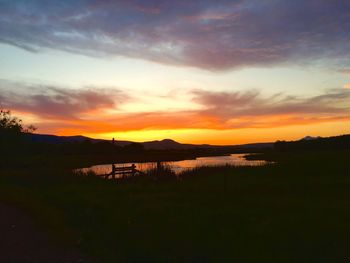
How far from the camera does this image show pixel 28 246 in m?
9.95

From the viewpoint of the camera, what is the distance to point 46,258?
8.68m

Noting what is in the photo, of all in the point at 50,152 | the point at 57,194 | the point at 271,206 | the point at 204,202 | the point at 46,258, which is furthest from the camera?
the point at 50,152

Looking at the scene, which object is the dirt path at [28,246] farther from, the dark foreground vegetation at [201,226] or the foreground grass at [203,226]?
the foreground grass at [203,226]

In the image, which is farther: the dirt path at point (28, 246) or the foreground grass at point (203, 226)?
the foreground grass at point (203, 226)

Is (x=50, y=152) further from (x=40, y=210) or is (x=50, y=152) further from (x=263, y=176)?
(x=40, y=210)

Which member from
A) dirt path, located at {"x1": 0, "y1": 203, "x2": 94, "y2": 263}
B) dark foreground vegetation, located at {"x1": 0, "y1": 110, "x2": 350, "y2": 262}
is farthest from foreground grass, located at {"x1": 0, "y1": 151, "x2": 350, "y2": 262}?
dirt path, located at {"x1": 0, "y1": 203, "x2": 94, "y2": 263}

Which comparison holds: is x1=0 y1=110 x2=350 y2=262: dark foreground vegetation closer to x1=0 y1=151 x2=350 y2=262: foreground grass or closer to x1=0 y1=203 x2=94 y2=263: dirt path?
x1=0 y1=151 x2=350 y2=262: foreground grass

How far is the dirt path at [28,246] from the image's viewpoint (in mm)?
8641

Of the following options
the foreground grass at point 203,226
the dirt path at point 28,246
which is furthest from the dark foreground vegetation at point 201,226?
the dirt path at point 28,246

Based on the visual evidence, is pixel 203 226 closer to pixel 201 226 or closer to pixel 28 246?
pixel 201 226

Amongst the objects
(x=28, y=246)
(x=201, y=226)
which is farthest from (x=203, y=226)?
(x=28, y=246)

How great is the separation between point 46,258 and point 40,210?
7.80 meters

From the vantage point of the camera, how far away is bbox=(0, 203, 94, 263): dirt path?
8.64 m

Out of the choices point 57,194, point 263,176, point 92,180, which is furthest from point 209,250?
point 263,176
